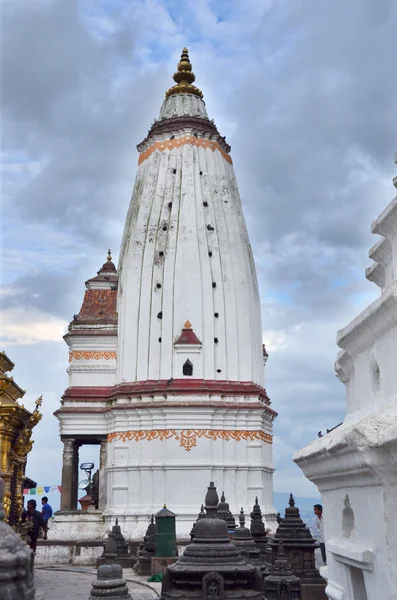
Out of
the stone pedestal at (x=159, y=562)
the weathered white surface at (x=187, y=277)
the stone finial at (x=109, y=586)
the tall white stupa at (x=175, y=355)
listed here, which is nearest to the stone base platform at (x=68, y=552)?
the tall white stupa at (x=175, y=355)

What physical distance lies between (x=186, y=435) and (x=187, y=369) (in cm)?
303

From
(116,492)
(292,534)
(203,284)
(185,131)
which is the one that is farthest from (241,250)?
(292,534)

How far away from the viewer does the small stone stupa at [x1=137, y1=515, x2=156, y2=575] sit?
80.0 feet

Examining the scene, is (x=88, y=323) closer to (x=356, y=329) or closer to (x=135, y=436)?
(x=135, y=436)

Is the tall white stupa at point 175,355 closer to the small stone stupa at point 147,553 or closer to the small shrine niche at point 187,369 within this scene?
the small shrine niche at point 187,369

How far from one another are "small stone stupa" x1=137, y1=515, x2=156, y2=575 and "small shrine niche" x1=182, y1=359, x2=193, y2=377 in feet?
25.8

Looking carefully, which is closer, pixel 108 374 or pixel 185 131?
pixel 108 374

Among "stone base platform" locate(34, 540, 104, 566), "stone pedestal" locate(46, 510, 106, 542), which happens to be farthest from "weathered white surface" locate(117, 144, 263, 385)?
"stone base platform" locate(34, 540, 104, 566)

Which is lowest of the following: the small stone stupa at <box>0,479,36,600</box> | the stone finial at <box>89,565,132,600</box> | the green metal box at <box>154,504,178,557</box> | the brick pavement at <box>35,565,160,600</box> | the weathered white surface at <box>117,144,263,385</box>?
the brick pavement at <box>35,565,160,600</box>

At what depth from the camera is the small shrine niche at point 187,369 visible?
1319 inches

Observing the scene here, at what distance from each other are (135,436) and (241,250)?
10250 millimetres

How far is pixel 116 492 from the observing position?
107 ft

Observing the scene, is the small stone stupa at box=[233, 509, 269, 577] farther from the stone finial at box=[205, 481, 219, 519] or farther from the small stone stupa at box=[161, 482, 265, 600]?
the small stone stupa at box=[161, 482, 265, 600]

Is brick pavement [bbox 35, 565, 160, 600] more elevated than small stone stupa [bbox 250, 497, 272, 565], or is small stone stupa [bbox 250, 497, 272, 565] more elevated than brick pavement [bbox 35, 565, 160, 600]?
small stone stupa [bbox 250, 497, 272, 565]
